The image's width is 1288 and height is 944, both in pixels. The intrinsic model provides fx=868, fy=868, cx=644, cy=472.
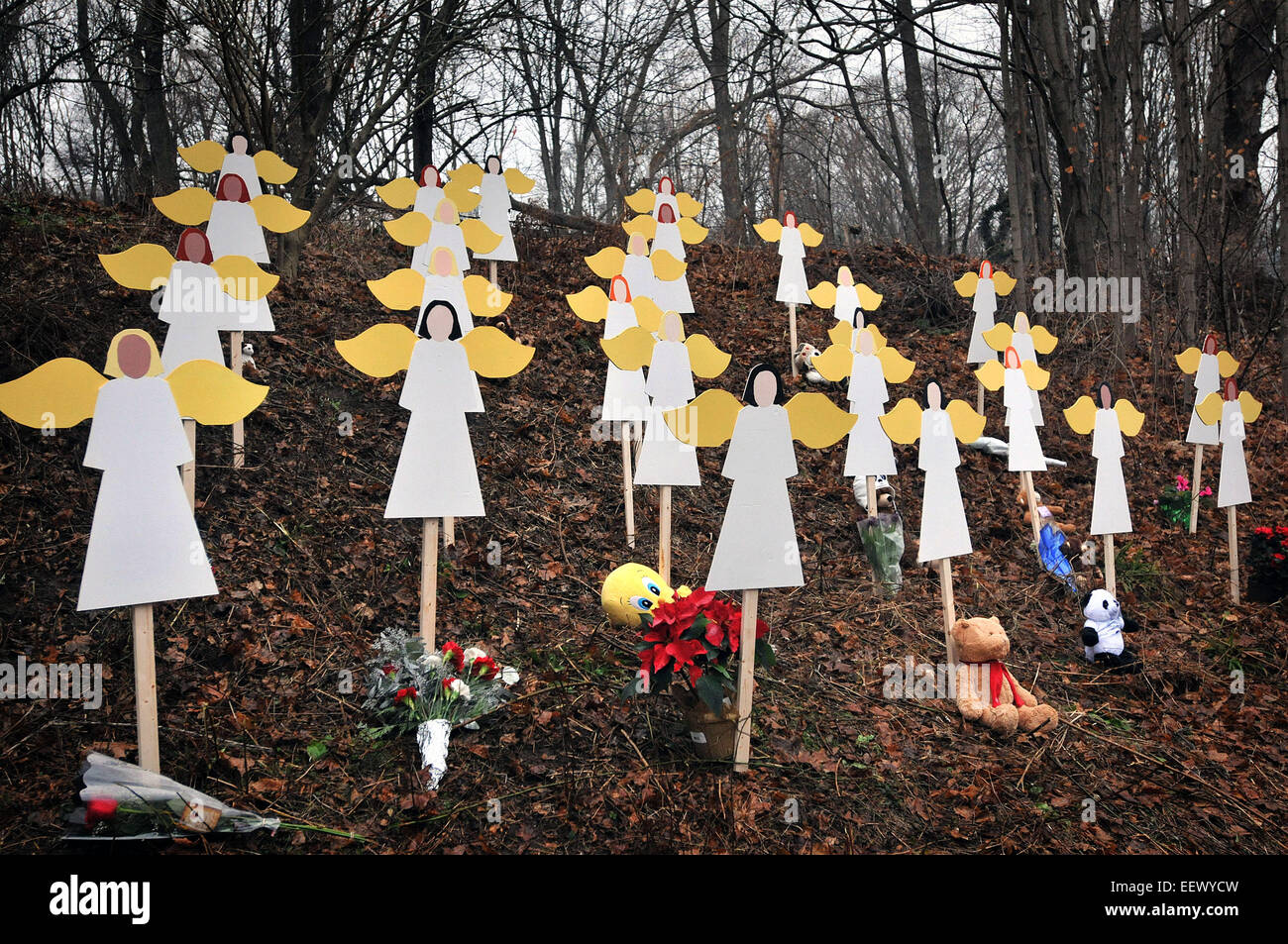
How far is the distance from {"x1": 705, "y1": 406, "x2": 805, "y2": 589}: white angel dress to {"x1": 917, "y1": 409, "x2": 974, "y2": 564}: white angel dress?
41.4 inches

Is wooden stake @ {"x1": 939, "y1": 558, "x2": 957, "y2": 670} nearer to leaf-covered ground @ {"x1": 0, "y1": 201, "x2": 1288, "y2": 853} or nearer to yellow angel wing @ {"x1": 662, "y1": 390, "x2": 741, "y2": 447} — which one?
leaf-covered ground @ {"x1": 0, "y1": 201, "x2": 1288, "y2": 853}

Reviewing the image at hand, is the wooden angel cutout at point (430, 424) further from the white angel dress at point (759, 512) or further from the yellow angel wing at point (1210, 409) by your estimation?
the yellow angel wing at point (1210, 409)

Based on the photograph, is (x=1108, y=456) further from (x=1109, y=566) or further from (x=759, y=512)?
(x=759, y=512)

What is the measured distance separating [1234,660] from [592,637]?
11.3 ft

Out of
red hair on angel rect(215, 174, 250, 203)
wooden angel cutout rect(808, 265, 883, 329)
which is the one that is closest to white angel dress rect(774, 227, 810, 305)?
wooden angel cutout rect(808, 265, 883, 329)

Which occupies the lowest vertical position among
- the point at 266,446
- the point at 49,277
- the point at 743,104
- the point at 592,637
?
the point at 592,637

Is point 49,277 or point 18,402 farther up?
point 49,277

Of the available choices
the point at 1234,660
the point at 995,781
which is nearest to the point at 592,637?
the point at 995,781

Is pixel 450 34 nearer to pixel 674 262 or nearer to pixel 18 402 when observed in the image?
pixel 674 262

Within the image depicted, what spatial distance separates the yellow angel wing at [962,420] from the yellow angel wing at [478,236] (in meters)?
3.10

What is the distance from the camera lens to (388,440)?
5438mm

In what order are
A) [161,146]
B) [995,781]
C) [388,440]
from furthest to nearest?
1. [161,146]
2. [388,440]
3. [995,781]

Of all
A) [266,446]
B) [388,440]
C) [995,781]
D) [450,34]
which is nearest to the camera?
[995,781]

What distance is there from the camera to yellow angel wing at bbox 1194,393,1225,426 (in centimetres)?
564
